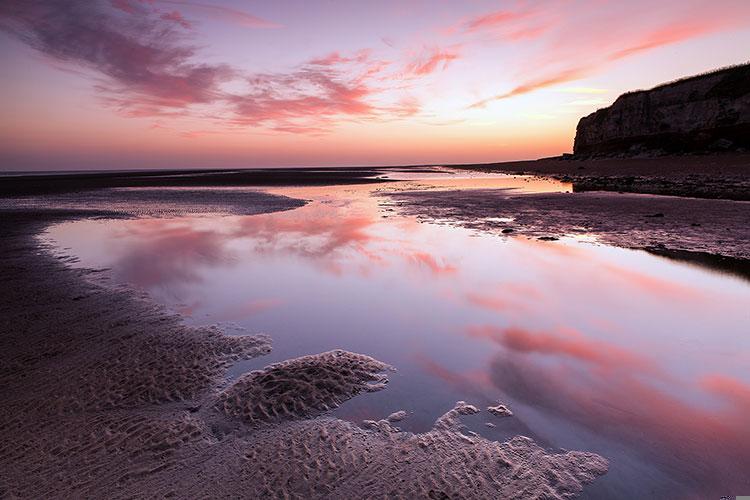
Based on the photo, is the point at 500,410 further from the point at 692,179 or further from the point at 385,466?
the point at 692,179

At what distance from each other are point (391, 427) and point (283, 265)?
834cm

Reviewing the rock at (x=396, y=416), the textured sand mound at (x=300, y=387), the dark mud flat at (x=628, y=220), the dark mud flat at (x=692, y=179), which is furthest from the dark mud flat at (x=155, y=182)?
the rock at (x=396, y=416)

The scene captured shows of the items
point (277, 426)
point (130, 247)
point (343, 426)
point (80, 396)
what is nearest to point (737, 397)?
point (343, 426)

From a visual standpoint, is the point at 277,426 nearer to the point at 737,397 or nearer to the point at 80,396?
the point at 80,396

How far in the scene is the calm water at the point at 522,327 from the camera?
4.46 meters

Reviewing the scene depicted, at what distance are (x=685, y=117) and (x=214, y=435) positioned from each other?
227 feet

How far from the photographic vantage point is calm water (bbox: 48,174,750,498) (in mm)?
4461

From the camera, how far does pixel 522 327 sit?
7500 mm

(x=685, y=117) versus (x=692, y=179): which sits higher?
(x=685, y=117)

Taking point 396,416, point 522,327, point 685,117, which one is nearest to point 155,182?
point 522,327

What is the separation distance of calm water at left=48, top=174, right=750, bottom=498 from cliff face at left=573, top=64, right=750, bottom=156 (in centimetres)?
5053

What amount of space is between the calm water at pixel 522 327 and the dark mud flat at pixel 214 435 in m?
0.34

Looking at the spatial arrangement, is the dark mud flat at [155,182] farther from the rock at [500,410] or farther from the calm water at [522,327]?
the rock at [500,410]

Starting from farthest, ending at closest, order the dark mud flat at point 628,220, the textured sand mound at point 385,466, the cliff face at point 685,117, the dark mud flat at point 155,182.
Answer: the dark mud flat at point 155,182
the cliff face at point 685,117
the dark mud flat at point 628,220
the textured sand mound at point 385,466
